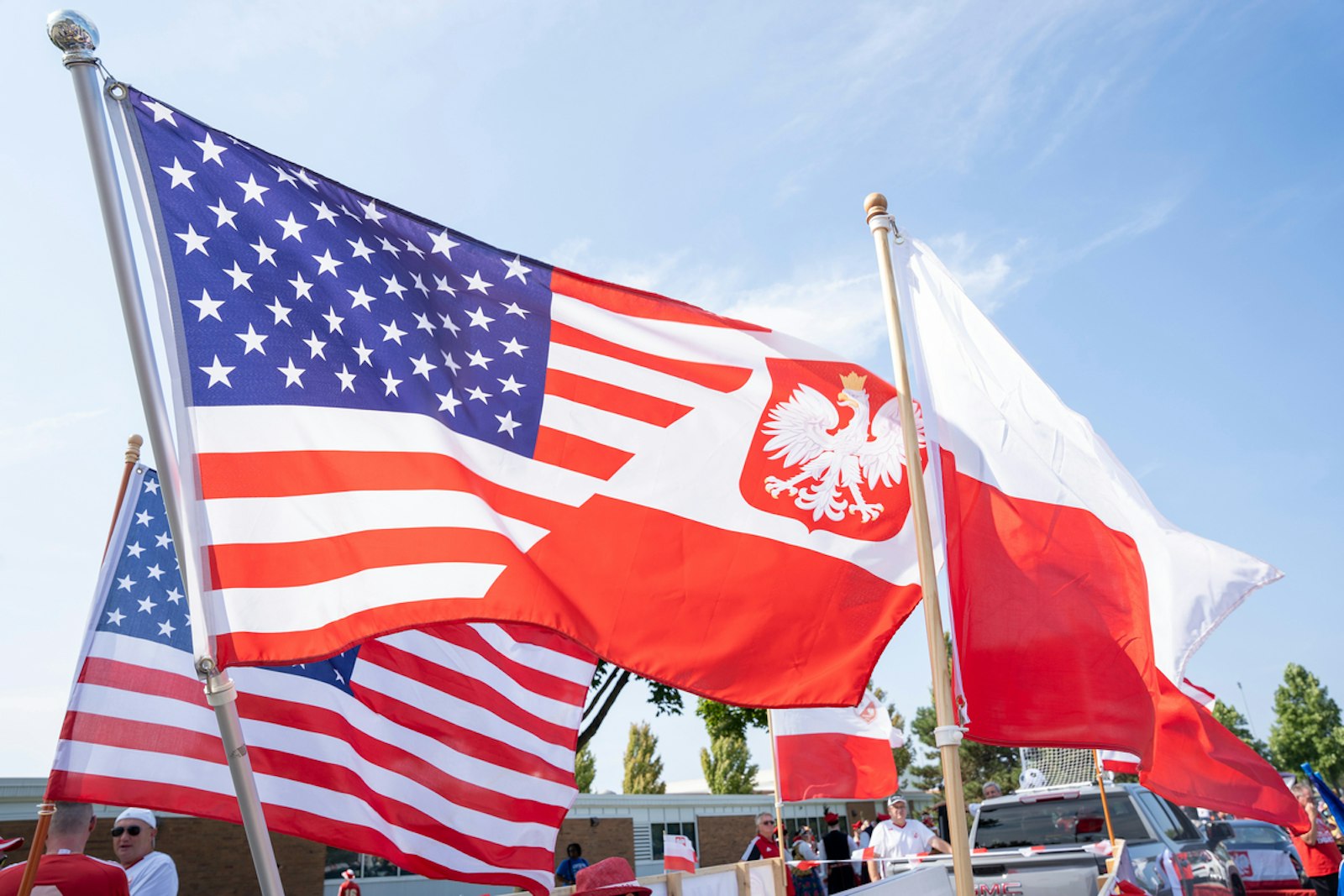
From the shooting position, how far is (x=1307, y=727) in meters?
69.1

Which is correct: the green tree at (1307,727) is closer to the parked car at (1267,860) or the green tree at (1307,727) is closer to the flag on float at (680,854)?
the parked car at (1267,860)

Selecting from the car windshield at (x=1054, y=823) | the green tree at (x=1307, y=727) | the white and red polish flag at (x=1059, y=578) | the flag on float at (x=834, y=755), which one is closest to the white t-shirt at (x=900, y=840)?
the car windshield at (x=1054, y=823)

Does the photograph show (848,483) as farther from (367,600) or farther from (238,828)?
(238,828)

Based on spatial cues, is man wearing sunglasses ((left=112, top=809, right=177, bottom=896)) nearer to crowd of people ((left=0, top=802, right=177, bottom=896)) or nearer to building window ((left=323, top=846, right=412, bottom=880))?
crowd of people ((left=0, top=802, right=177, bottom=896))

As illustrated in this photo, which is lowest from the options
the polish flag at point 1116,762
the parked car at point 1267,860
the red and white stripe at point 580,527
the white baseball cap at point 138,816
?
the parked car at point 1267,860

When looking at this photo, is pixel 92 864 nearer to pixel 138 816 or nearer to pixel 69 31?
pixel 138 816

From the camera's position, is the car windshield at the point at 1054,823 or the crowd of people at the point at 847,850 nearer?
the car windshield at the point at 1054,823

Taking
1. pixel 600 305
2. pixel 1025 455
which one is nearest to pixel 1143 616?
pixel 1025 455

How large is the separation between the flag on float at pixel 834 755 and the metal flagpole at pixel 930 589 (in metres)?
9.62

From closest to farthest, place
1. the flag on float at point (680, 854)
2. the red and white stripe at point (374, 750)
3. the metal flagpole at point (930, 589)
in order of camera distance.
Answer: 1. the metal flagpole at point (930, 589)
2. the red and white stripe at point (374, 750)
3. the flag on float at point (680, 854)

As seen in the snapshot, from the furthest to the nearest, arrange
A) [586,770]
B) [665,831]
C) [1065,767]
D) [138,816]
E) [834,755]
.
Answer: [586,770] < [665,831] < [1065,767] < [834,755] < [138,816]

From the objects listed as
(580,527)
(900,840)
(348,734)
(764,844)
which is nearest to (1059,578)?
(580,527)

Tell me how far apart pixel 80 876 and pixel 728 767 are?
56.5 metres

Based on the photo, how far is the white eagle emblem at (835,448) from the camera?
5.00 metres
